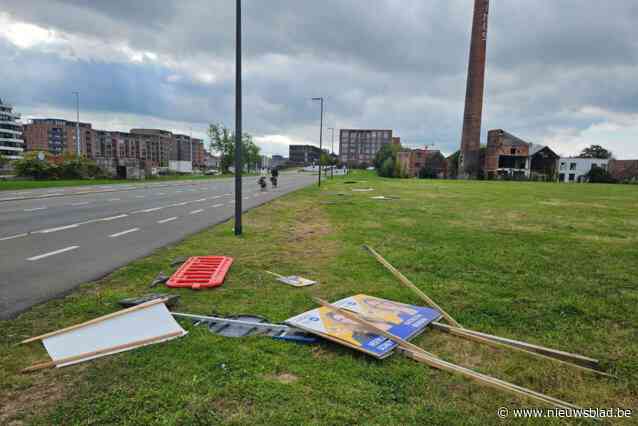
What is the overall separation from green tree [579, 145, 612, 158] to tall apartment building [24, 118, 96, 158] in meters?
177

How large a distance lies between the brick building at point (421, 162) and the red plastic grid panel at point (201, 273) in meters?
71.3

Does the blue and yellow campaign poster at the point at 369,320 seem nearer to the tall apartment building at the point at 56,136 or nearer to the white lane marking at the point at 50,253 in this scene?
the white lane marking at the point at 50,253

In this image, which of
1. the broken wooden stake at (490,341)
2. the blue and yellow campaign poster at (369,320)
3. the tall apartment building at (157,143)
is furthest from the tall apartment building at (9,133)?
the broken wooden stake at (490,341)

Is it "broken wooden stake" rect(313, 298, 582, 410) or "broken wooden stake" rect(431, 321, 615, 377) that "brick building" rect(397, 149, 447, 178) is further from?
"broken wooden stake" rect(313, 298, 582, 410)

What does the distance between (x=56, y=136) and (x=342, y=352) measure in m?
185

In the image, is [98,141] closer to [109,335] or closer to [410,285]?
[109,335]

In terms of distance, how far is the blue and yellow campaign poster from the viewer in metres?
3.41

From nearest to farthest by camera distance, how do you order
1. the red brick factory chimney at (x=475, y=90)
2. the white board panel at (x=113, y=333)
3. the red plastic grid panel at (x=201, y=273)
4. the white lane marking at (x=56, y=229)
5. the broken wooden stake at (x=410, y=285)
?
the white board panel at (x=113, y=333) < the broken wooden stake at (x=410, y=285) < the red plastic grid panel at (x=201, y=273) < the white lane marking at (x=56, y=229) < the red brick factory chimney at (x=475, y=90)

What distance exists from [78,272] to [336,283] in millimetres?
4188

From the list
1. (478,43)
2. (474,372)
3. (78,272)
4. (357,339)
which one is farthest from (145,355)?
(478,43)

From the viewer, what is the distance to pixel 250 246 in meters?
8.22

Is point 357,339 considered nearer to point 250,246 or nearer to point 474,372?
point 474,372

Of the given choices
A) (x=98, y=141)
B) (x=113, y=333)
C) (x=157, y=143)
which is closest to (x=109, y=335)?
(x=113, y=333)

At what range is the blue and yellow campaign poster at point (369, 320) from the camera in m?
3.41
